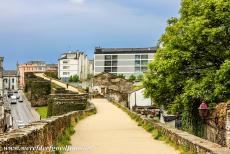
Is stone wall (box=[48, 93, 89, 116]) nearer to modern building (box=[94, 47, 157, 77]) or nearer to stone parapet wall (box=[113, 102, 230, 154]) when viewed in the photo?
stone parapet wall (box=[113, 102, 230, 154])

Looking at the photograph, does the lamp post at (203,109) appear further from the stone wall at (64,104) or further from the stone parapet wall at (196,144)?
the stone wall at (64,104)

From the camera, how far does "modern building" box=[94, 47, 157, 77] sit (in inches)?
7525

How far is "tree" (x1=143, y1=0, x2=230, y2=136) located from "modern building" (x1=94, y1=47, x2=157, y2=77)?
159 m

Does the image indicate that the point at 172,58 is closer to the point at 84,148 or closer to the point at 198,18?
the point at 198,18

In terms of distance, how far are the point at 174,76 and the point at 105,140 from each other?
962cm

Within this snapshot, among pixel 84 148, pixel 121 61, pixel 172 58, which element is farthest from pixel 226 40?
pixel 121 61

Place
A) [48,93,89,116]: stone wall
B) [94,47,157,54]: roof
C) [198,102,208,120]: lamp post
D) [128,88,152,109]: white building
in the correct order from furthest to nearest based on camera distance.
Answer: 1. [94,47,157,54]: roof
2. [128,88,152,109]: white building
3. [48,93,89,116]: stone wall
4. [198,102,208,120]: lamp post

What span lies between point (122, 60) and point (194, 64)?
161948 mm

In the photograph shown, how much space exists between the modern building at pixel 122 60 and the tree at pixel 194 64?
158579 mm

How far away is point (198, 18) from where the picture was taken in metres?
29.5

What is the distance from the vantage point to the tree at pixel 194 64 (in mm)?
28406

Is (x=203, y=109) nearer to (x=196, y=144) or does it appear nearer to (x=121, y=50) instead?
(x=196, y=144)

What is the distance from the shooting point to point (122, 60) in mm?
192500

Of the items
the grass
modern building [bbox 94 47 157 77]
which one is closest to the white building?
the grass
